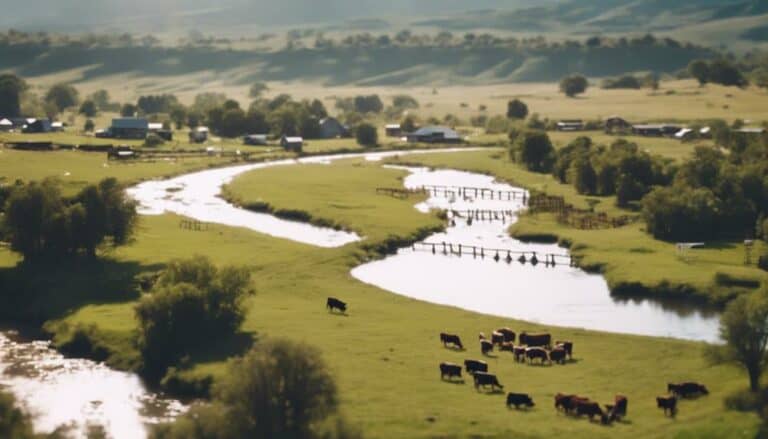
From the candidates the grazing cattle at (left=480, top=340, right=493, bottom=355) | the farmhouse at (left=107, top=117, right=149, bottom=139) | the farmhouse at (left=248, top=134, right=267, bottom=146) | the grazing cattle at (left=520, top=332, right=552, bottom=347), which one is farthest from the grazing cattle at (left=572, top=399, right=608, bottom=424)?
the farmhouse at (left=107, top=117, right=149, bottom=139)

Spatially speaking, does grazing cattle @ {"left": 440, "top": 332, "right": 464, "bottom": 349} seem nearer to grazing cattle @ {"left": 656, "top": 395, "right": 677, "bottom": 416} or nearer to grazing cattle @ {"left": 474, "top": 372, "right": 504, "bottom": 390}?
grazing cattle @ {"left": 474, "top": 372, "right": 504, "bottom": 390}

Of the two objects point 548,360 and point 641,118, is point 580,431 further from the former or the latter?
point 641,118

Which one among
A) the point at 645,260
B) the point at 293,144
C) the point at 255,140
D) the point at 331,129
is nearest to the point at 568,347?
the point at 645,260

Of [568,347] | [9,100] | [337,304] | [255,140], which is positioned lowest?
[568,347]

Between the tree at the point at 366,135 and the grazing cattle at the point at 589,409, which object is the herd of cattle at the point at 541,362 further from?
the tree at the point at 366,135

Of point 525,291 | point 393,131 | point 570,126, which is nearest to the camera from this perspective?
point 525,291

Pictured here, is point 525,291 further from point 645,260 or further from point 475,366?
point 475,366
